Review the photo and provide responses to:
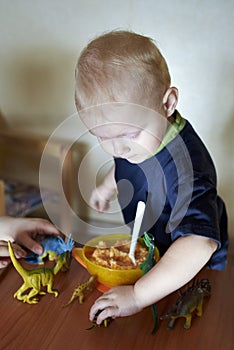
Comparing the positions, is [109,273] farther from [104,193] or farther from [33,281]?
[104,193]

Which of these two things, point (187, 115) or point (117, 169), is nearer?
point (117, 169)

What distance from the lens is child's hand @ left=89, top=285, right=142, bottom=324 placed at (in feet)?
1.93

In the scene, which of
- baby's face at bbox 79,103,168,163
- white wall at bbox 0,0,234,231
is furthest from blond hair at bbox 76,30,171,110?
white wall at bbox 0,0,234,231

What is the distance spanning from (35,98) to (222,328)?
3.70 feet

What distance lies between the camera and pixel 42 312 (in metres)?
0.61

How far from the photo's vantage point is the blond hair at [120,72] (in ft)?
2.03

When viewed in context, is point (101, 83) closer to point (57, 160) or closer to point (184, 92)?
point (184, 92)

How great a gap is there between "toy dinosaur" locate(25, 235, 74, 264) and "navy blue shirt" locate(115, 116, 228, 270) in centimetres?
15

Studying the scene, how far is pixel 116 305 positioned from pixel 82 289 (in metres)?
0.07

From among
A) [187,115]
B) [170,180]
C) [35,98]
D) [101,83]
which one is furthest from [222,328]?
[35,98]

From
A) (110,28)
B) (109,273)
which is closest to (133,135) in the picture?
(109,273)

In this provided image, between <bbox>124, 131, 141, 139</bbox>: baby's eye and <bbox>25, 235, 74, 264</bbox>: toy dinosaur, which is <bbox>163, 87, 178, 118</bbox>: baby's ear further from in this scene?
<bbox>25, 235, 74, 264</bbox>: toy dinosaur

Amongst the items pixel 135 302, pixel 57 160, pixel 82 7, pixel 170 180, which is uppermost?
pixel 82 7

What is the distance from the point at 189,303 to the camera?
0.60 meters
